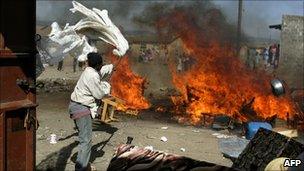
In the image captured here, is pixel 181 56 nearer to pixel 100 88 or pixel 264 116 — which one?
pixel 264 116

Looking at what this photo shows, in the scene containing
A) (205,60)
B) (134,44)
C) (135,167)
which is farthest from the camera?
(134,44)

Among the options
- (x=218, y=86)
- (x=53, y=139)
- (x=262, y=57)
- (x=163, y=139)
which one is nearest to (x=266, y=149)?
(x=163, y=139)

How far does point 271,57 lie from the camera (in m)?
28.6

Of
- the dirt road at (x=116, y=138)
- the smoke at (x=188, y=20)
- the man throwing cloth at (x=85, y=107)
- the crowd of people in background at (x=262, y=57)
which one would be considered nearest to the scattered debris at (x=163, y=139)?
the dirt road at (x=116, y=138)

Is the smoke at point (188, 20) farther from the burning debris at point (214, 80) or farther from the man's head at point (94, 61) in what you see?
the man's head at point (94, 61)

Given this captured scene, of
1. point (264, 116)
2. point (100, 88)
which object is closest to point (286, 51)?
point (264, 116)

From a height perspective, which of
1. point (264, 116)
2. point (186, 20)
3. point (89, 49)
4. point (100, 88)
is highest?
point (186, 20)

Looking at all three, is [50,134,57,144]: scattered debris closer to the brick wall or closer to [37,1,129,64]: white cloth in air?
[37,1,129,64]: white cloth in air

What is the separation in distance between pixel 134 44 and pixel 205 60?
12315mm

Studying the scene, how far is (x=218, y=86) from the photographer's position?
14531 millimetres

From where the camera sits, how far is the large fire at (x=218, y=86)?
12148 mm

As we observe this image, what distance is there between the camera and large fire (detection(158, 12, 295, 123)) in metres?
12.1

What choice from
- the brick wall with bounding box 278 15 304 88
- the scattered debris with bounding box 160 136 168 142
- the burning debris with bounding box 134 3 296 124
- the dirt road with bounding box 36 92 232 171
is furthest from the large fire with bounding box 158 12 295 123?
the brick wall with bounding box 278 15 304 88

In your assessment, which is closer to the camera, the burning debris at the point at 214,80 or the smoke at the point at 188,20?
the burning debris at the point at 214,80
